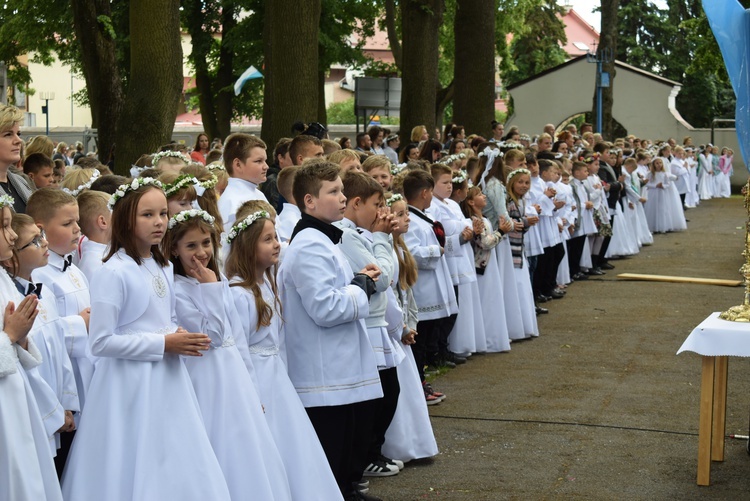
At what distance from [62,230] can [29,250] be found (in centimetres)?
65

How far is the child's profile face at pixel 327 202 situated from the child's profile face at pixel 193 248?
0.89 meters

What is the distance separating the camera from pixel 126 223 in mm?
5480

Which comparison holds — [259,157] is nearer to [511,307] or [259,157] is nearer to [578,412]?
[578,412]

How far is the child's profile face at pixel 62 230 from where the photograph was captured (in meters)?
5.97

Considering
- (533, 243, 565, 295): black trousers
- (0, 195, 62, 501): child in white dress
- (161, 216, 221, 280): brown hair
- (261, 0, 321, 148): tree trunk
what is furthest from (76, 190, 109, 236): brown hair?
(533, 243, 565, 295): black trousers

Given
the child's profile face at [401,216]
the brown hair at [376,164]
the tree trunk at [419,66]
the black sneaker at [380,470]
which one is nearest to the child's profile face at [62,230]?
the child's profile face at [401,216]

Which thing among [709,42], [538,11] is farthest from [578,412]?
[538,11]

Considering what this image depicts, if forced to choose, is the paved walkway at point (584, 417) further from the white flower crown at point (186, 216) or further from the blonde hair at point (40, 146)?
the blonde hair at point (40, 146)

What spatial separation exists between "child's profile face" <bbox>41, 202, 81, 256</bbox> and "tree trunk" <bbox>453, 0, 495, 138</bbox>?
1636 centimetres

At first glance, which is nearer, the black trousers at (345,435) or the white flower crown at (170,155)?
the black trousers at (345,435)

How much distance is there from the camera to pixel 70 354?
18.8 ft

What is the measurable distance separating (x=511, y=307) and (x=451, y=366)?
64.7 inches

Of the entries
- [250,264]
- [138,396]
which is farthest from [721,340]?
[138,396]

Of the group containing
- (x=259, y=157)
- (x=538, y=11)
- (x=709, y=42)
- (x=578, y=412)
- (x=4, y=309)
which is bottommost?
(x=578, y=412)
